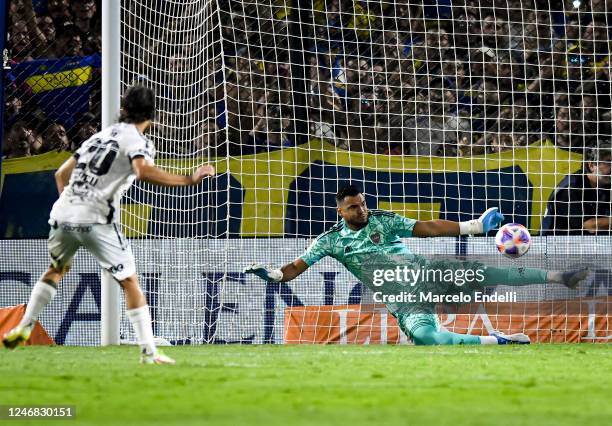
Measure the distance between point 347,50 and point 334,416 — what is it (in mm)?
10405

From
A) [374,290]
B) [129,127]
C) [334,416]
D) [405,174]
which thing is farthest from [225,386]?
[405,174]

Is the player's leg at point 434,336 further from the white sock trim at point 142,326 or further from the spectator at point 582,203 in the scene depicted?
the white sock trim at point 142,326

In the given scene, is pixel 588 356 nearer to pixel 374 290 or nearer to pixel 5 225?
pixel 374 290

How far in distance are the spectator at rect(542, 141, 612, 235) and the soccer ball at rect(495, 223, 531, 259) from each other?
203 centimetres

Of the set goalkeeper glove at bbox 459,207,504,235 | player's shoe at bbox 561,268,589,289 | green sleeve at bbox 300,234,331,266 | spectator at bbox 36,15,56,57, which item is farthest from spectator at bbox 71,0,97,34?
player's shoe at bbox 561,268,589,289

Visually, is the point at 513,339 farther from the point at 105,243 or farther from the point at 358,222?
the point at 105,243

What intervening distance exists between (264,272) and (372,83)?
4388 millimetres

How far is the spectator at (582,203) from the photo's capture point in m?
13.0

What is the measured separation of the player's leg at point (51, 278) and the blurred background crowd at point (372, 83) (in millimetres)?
5810

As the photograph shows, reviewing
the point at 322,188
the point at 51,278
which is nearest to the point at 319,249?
the point at 322,188

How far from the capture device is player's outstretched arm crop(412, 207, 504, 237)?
10.7 meters

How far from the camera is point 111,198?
7.79 m

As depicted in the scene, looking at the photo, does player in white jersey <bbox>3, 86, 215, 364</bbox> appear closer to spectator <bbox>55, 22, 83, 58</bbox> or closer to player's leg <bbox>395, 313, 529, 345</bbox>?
player's leg <bbox>395, 313, 529, 345</bbox>

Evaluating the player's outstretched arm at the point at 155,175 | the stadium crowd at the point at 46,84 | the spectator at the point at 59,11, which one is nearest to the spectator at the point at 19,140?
the stadium crowd at the point at 46,84
